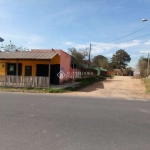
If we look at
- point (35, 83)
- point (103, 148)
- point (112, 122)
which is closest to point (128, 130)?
point (112, 122)

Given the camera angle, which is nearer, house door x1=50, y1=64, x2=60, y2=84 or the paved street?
the paved street

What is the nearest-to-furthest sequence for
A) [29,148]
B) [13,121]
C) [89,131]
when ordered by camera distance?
[29,148], [89,131], [13,121]

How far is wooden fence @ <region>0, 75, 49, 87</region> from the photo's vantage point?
623 inches

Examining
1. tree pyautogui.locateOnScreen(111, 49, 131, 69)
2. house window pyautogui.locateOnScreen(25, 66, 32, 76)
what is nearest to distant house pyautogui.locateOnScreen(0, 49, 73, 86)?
house window pyautogui.locateOnScreen(25, 66, 32, 76)

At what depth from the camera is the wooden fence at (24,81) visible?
15.8 meters

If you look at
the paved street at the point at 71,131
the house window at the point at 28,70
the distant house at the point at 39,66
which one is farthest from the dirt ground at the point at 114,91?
the paved street at the point at 71,131

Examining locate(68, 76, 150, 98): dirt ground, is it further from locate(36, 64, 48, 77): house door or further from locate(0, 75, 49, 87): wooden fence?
locate(36, 64, 48, 77): house door

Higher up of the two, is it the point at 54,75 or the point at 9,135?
the point at 54,75

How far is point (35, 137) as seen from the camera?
4223 millimetres

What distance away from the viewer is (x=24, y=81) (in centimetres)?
1600

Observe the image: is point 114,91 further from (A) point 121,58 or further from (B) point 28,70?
(A) point 121,58

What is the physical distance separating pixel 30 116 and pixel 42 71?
14191 millimetres

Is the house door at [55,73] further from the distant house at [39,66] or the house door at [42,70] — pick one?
the house door at [42,70]

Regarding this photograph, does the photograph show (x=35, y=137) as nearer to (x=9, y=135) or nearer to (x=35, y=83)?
(x=9, y=135)
